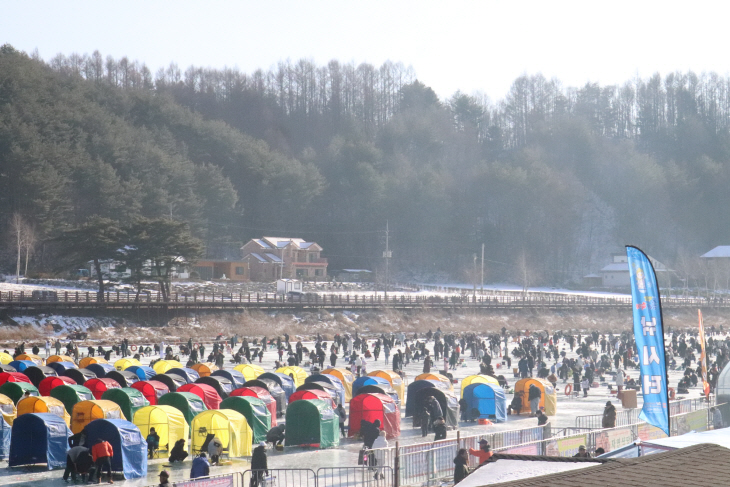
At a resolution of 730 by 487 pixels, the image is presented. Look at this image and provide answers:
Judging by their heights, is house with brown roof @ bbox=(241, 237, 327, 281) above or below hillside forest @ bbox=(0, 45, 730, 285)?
below

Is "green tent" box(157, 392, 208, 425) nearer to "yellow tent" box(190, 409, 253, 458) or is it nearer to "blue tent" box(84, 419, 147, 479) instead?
"yellow tent" box(190, 409, 253, 458)

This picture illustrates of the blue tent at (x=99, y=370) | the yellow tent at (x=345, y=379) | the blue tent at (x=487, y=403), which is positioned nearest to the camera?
the blue tent at (x=487, y=403)

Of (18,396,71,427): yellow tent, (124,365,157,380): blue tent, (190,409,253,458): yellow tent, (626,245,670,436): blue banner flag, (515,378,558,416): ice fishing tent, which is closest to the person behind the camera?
(626,245,670,436): blue banner flag

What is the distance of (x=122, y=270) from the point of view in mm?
52562

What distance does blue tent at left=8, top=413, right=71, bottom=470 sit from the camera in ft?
52.5

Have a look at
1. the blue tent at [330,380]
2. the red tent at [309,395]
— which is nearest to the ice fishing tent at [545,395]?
the blue tent at [330,380]

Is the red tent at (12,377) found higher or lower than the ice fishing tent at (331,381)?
higher

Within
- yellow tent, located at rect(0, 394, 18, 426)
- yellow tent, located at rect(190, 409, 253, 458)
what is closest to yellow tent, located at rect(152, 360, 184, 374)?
yellow tent, located at rect(0, 394, 18, 426)

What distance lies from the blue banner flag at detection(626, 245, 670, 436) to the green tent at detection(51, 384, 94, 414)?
1378cm

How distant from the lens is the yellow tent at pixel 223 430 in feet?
55.7

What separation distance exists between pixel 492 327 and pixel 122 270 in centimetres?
2639

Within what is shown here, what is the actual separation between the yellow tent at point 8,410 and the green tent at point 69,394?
5.52ft

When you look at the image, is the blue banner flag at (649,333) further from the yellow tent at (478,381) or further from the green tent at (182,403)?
the green tent at (182,403)

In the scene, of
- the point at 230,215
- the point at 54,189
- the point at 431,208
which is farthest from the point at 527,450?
the point at 431,208
